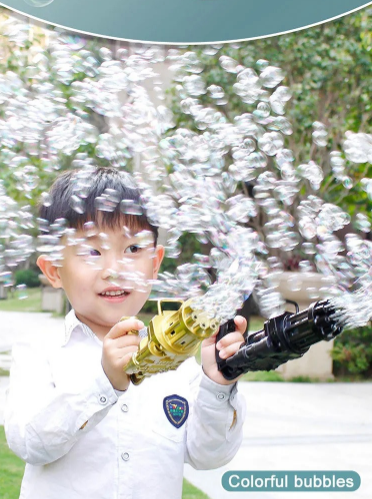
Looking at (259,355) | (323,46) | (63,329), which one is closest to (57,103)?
(63,329)

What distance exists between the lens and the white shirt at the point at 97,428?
2.83 ft

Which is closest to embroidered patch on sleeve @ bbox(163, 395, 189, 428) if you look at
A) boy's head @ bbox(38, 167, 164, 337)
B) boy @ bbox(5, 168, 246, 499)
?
boy @ bbox(5, 168, 246, 499)

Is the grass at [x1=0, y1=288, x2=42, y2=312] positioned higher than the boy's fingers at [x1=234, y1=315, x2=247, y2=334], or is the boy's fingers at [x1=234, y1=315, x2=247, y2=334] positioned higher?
the boy's fingers at [x1=234, y1=315, x2=247, y2=334]

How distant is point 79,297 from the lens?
0.94 metres

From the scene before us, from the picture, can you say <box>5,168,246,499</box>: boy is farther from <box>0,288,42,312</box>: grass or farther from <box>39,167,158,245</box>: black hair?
<box>0,288,42,312</box>: grass

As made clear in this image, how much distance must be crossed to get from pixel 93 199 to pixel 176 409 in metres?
0.29

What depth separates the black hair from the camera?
3.12ft

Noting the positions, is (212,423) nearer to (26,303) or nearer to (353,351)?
(353,351)

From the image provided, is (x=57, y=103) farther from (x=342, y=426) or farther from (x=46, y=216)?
(x=342, y=426)

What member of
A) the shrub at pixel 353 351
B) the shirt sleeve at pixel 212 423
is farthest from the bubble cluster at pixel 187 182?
the shrub at pixel 353 351

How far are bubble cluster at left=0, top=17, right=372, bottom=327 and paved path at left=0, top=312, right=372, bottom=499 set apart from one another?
1.42m

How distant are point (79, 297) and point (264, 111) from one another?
0.49 m

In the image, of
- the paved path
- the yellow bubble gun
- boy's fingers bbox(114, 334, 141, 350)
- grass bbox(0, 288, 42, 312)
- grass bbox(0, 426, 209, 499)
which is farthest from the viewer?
grass bbox(0, 288, 42, 312)

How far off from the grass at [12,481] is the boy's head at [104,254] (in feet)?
5.01
